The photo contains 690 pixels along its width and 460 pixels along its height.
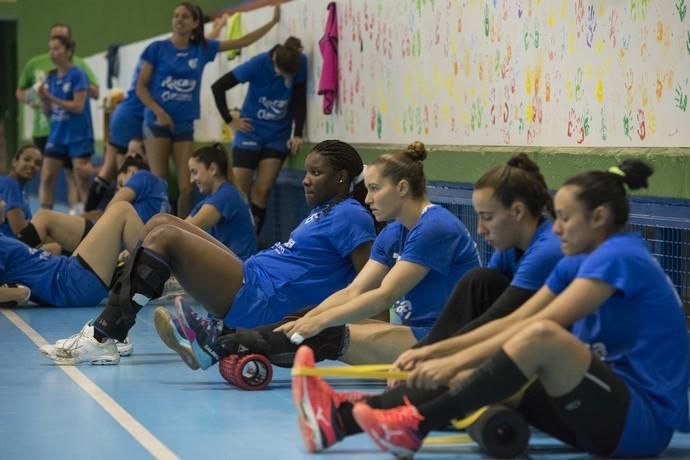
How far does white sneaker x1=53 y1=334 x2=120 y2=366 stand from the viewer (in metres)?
5.69

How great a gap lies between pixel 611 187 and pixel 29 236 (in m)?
5.65

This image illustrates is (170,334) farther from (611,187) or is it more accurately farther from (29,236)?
(29,236)

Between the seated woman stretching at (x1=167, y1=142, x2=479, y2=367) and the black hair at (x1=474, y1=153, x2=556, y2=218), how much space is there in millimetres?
723

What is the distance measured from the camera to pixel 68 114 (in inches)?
505

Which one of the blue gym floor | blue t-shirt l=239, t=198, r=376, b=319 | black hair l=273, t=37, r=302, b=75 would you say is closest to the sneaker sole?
the blue gym floor

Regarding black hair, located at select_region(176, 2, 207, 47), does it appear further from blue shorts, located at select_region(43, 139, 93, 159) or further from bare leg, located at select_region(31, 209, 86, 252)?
blue shorts, located at select_region(43, 139, 93, 159)

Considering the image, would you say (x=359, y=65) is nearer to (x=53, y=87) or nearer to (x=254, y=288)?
(x=254, y=288)

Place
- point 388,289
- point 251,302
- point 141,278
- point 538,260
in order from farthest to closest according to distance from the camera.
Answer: point 251,302 → point 141,278 → point 388,289 → point 538,260

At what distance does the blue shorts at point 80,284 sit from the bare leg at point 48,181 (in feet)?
17.8

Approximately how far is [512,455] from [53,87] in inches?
394

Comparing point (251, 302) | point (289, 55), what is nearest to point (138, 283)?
point (251, 302)

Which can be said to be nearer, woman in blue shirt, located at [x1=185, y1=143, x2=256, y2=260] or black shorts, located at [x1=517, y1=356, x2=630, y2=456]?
black shorts, located at [x1=517, y1=356, x2=630, y2=456]

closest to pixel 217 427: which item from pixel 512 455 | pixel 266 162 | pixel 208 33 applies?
pixel 512 455

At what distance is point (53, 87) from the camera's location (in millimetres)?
13039
